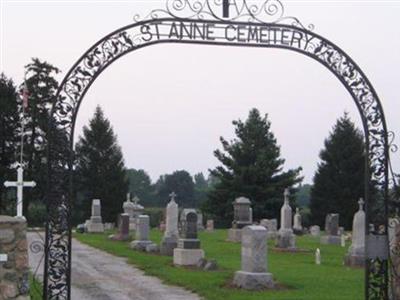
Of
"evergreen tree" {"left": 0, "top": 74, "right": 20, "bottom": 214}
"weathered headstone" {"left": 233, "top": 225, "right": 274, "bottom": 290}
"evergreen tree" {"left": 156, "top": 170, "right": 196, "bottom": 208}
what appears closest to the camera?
"weathered headstone" {"left": 233, "top": 225, "right": 274, "bottom": 290}

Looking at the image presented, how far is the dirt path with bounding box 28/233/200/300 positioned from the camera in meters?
14.4

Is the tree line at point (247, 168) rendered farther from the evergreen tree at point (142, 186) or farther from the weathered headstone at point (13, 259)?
the evergreen tree at point (142, 186)

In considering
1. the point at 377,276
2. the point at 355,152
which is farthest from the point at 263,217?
the point at 377,276

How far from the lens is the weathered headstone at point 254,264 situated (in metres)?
15.4

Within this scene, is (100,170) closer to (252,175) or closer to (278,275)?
(252,175)

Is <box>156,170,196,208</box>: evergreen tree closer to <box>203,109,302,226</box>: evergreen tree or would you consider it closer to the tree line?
the tree line

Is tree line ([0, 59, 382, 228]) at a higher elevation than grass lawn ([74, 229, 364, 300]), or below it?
higher

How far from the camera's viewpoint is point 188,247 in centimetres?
2142

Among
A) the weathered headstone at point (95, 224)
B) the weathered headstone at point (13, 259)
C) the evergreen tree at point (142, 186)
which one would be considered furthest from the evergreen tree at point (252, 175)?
the evergreen tree at point (142, 186)

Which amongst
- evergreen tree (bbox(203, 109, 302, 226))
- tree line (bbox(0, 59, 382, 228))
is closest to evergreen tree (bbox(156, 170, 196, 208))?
tree line (bbox(0, 59, 382, 228))

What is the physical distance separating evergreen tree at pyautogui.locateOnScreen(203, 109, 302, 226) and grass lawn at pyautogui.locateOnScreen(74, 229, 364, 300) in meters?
22.8

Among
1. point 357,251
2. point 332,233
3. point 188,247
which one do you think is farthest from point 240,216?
point 357,251

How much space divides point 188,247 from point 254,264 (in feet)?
19.4

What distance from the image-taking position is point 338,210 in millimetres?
50875
